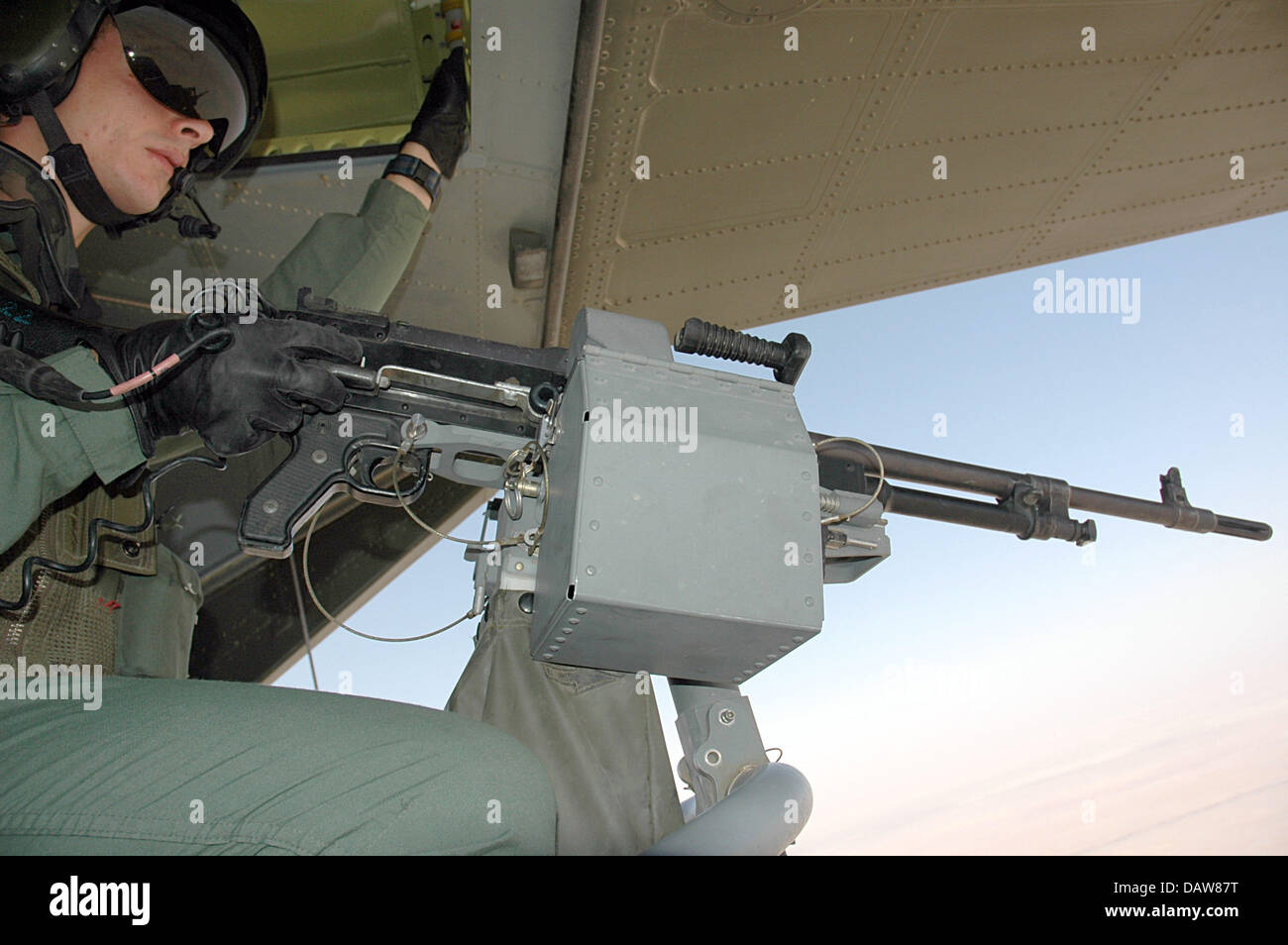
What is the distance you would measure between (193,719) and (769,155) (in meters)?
2.75

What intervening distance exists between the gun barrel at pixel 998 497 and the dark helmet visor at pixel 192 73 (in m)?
1.85

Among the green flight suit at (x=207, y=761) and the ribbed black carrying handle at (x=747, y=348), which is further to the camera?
the ribbed black carrying handle at (x=747, y=348)

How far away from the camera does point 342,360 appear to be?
190 centimetres

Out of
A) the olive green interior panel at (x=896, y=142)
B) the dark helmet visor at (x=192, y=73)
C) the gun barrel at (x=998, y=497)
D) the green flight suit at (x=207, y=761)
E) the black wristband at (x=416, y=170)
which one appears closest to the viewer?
the green flight suit at (x=207, y=761)

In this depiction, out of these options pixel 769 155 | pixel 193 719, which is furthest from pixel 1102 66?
pixel 193 719

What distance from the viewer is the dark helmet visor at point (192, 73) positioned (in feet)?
6.76

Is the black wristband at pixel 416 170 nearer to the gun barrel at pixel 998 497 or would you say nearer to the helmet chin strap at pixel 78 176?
the helmet chin strap at pixel 78 176

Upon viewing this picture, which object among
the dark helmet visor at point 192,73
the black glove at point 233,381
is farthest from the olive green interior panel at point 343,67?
the black glove at point 233,381

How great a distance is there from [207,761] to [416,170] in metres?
2.48

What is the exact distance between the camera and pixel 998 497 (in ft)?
9.71

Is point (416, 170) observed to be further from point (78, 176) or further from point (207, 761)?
point (207, 761)

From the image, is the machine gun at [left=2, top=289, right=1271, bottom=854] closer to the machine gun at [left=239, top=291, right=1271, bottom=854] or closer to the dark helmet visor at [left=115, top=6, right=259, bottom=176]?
the machine gun at [left=239, top=291, right=1271, bottom=854]

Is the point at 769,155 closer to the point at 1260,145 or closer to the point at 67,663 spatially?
the point at 1260,145

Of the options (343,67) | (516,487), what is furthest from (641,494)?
(343,67)
